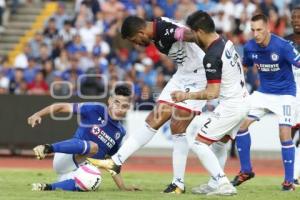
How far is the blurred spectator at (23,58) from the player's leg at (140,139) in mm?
11542

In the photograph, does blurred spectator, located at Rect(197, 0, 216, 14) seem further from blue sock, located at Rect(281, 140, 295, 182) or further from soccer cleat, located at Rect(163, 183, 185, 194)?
soccer cleat, located at Rect(163, 183, 185, 194)

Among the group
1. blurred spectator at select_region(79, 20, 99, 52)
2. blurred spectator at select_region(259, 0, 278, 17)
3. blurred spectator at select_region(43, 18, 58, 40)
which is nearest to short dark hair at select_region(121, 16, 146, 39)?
blurred spectator at select_region(79, 20, 99, 52)

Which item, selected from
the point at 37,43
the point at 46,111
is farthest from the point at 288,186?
the point at 37,43

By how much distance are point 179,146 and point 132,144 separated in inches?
26.0

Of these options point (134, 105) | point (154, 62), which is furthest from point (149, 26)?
point (154, 62)

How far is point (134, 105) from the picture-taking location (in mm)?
19953

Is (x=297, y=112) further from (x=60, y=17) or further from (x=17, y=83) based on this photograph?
(x=60, y=17)

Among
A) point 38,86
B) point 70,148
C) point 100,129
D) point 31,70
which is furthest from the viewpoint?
point 31,70

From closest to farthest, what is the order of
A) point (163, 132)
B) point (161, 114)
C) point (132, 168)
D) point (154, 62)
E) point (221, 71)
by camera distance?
point (221, 71) < point (161, 114) < point (132, 168) < point (163, 132) < point (154, 62)

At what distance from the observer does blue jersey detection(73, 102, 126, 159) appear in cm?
1165

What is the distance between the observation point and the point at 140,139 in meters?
11.6

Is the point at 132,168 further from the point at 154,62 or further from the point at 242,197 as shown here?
the point at 242,197

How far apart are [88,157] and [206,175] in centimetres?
477

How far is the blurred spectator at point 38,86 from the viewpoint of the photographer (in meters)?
20.9
